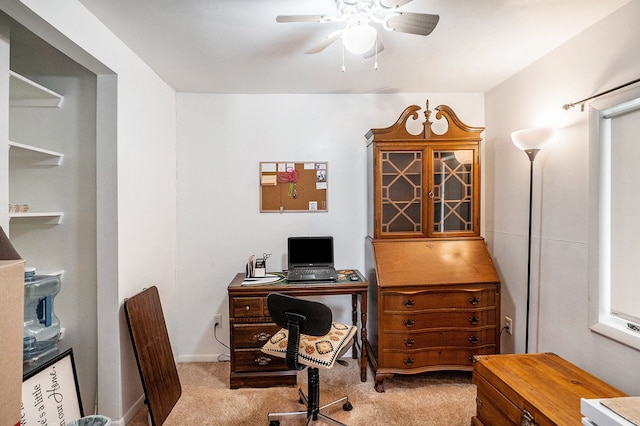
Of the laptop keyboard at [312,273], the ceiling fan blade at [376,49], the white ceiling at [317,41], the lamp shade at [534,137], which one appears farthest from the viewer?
the laptop keyboard at [312,273]

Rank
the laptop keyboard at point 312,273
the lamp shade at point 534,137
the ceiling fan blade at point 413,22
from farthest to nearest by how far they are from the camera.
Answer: the laptop keyboard at point 312,273 → the lamp shade at point 534,137 → the ceiling fan blade at point 413,22

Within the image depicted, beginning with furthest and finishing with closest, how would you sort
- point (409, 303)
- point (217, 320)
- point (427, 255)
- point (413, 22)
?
point (217, 320), point (427, 255), point (409, 303), point (413, 22)

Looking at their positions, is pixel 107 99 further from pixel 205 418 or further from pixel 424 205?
pixel 424 205

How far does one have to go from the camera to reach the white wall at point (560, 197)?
1.74 m

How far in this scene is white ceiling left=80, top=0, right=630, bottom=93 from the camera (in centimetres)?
167

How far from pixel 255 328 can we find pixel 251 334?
0.06 meters

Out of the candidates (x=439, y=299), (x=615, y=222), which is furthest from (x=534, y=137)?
(x=439, y=299)

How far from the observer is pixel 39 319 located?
1.78 meters

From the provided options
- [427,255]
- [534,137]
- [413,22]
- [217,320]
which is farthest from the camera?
[217,320]

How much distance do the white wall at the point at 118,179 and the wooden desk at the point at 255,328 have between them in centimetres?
69

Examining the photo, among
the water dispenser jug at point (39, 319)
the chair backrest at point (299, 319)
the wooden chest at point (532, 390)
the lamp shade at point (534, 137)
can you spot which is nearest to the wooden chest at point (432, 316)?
the wooden chest at point (532, 390)

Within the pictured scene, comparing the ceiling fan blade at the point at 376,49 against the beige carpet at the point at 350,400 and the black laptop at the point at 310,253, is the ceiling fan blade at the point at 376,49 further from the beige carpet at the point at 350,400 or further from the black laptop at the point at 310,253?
the beige carpet at the point at 350,400

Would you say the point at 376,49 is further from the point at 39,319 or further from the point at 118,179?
the point at 39,319

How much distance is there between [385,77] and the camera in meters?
2.60
